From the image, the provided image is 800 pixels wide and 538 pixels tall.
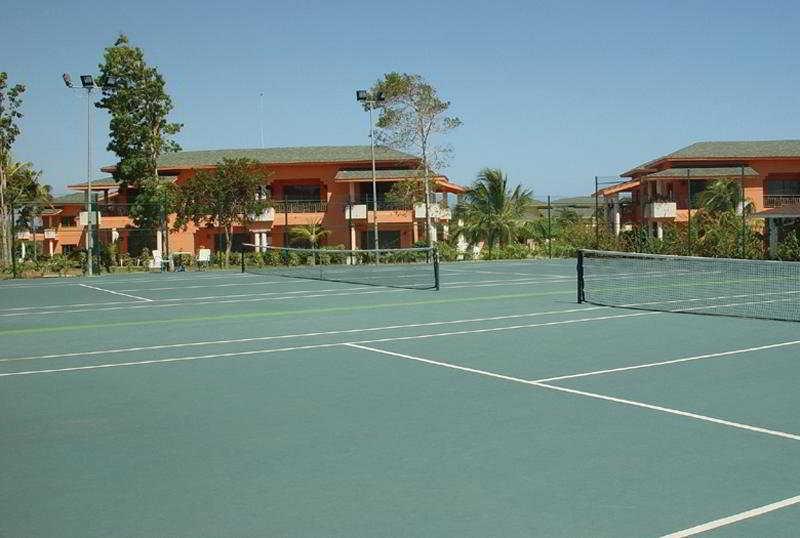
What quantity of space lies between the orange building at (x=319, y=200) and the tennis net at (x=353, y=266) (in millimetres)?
7621

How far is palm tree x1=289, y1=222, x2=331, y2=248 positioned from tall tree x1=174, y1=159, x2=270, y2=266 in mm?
3817

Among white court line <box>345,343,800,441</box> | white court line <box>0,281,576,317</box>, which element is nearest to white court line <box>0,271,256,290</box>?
white court line <box>0,281,576,317</box>

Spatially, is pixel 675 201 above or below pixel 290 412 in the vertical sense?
above

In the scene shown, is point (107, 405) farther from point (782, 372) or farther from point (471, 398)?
point (782, 372)

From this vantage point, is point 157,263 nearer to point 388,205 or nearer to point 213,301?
point 213,301

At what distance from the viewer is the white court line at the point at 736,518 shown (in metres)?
4.18

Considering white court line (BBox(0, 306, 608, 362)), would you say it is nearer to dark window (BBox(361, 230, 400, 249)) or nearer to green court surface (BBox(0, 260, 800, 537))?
green court surface (BBox(0, 260, 800, 537))

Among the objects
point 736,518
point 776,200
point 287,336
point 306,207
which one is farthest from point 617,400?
point 776,200

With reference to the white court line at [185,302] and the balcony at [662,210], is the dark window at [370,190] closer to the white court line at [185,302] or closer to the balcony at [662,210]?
the balcony at [662,210]

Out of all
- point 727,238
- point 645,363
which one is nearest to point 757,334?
point 645,363

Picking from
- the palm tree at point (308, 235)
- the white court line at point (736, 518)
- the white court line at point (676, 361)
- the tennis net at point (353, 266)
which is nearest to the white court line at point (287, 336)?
the white court line at point (676, 361)

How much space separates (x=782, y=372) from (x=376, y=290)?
44.6ft

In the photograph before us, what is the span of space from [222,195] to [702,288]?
22.5 metres

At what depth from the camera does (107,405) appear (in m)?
7.64
